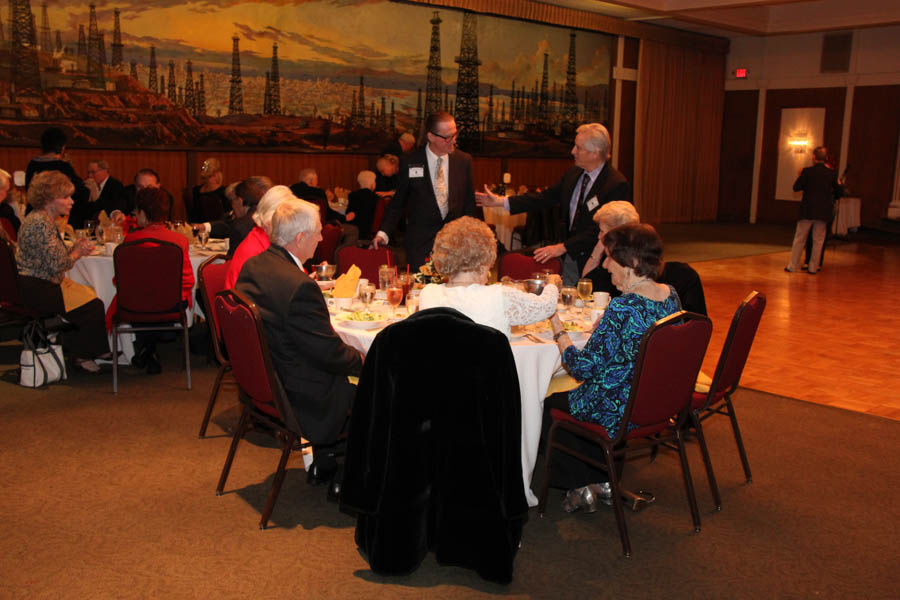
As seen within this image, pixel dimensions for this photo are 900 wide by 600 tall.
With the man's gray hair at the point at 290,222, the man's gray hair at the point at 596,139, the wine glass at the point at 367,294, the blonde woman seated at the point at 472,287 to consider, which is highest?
the man's gray hair at the point at 596,139

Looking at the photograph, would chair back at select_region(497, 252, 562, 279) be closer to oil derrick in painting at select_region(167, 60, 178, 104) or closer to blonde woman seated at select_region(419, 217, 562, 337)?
blonde woman seated at select_region(419, 217, 562, 337)

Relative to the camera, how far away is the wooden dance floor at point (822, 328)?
5.48 metres

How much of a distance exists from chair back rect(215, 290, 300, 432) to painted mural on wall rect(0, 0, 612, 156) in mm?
7571

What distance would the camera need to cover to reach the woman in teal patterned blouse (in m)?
3.07

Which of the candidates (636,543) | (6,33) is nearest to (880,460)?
(636,543)

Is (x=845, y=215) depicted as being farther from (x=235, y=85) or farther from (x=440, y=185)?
(x=440, y=185)

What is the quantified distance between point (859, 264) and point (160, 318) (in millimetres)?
10339

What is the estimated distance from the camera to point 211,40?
10.8 m

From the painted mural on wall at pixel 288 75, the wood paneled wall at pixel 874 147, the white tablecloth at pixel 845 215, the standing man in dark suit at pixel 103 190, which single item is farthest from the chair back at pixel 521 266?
the wood paneled wall at pixel 874 147

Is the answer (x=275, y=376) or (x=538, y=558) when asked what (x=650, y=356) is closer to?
(x=538, y=558)

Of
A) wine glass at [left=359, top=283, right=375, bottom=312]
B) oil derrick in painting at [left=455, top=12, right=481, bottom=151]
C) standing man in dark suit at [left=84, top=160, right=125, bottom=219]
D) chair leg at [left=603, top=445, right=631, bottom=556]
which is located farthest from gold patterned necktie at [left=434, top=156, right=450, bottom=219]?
oil derrick in painting at [left=455, top=12, right=481, bottom=151]

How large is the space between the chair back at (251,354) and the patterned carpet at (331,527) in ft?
1.69

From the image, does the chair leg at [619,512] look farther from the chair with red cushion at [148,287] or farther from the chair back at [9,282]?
the chair back at [9,282]

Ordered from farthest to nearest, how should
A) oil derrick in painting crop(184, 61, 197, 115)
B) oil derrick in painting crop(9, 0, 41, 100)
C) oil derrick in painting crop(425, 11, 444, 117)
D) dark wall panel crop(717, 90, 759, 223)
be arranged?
dark wall panel crop(717, 90, 759, 223) < oil derrick in painting crop(425, 11, 444, 117) < oil derrick in painting crop(184, 61, 197, 115) < oil derrick in painting crop(9, 0, 41, 100)
